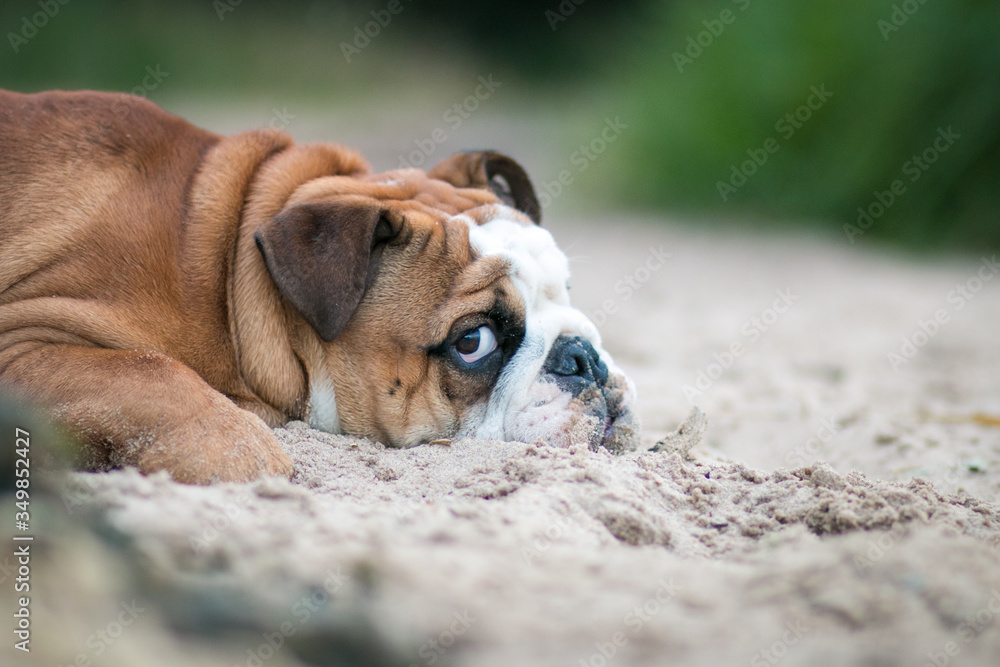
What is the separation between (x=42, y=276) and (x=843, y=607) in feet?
9.28

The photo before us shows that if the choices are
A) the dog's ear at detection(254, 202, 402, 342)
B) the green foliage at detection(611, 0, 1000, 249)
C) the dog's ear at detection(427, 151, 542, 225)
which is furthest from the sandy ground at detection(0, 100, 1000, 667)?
the green foliage at detection(611, 0, 1000, 249)

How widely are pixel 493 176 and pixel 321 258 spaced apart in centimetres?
149

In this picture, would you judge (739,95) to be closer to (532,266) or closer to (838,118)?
(838,118)

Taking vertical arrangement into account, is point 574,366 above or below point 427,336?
above

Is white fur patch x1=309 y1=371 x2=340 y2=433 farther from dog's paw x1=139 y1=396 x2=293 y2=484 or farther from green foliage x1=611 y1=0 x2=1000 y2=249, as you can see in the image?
green foliage x1=611 y1=0 x2=1000 y2=249

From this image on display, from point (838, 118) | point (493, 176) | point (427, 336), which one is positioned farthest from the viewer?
point (838, 118)

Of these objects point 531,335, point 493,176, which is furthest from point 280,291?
point 493,176

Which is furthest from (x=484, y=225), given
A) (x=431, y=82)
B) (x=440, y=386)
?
(x=431, y=82)

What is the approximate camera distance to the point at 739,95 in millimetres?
10594

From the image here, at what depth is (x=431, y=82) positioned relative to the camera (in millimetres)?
20266

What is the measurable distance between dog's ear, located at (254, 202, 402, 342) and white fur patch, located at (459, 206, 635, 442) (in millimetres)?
496

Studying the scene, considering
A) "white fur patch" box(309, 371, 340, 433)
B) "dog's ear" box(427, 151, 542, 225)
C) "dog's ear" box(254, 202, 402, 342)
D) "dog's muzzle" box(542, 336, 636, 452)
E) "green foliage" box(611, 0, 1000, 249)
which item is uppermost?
"green foliage" box(611, 0, 1000, 249)

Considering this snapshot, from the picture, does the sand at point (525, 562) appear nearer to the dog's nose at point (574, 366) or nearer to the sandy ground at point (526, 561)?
the sandy ground at point (526, 561)

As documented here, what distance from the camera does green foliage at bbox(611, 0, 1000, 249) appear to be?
29.2 ft
